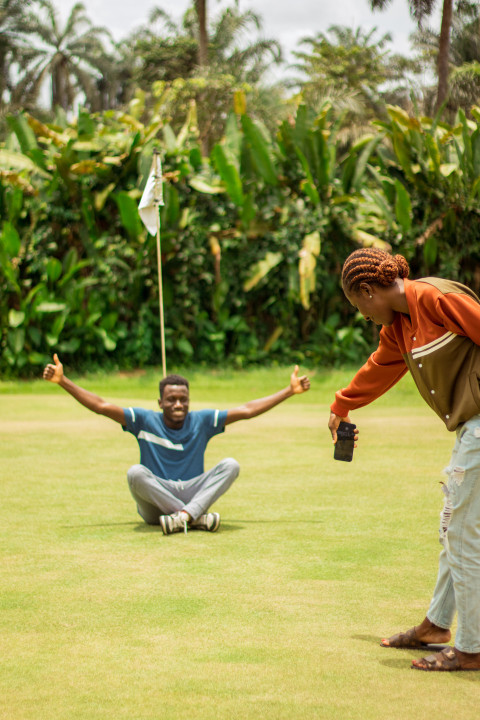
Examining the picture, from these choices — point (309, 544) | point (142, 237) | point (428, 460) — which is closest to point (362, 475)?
point (428, 460)

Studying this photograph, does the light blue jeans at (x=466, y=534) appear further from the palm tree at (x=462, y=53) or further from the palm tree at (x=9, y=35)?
the palm tree at (x=9, y=35)

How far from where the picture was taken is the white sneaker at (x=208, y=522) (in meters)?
6.80

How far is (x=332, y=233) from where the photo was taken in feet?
64.2

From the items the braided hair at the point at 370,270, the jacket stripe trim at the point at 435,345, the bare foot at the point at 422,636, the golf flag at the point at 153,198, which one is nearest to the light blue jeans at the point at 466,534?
the bare foot at the point at 422,636

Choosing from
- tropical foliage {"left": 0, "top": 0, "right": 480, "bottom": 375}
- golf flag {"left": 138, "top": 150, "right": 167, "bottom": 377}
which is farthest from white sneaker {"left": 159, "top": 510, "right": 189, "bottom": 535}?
tropical foliage {"left": 0, "top": 0, "right": 480, "bottom": 375}

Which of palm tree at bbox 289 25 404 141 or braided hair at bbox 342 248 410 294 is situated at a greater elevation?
palm tree at bbox 289 25 404 141

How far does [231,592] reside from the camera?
5.31 meters

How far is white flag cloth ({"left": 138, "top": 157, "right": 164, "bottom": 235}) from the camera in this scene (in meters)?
10.3

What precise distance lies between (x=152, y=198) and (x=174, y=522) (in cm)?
467

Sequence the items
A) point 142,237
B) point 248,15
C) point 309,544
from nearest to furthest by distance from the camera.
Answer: point 309,544 < point 142,237 < point 248,15

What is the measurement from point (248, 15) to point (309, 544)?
38.5m

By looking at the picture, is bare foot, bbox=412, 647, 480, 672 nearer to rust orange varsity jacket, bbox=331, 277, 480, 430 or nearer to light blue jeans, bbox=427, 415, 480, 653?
light blue jeans, bbox=427, 415, 480, 653

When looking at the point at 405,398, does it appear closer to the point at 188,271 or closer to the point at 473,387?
the point at 188,271

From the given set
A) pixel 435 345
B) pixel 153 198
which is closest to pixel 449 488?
pixel 435 345
